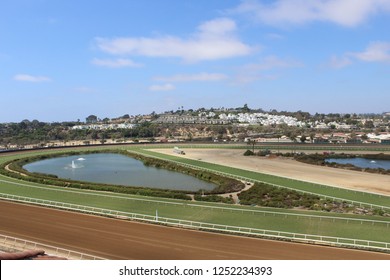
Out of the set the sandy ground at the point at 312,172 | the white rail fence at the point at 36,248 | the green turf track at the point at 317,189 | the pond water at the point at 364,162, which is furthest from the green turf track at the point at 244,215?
the pond water at the point at 364,162

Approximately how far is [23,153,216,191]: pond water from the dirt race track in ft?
60.3

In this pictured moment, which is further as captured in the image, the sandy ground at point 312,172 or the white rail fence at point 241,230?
the sandy ground at point 312,172

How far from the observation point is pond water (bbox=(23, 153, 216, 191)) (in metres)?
46.0

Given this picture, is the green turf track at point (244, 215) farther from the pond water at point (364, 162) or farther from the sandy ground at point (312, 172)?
the pond water at point (364, 162)

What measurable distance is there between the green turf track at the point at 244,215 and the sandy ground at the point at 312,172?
14.5 metres

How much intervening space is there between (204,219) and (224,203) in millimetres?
6538

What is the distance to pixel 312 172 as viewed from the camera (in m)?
51.6

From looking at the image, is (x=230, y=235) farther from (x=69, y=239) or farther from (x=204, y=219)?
(x=69, y=239)

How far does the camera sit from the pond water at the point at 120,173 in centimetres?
4597

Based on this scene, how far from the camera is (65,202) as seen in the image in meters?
32.9

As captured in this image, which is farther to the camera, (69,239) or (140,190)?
(140,190)

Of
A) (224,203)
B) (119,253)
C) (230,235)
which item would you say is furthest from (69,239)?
(224,203)

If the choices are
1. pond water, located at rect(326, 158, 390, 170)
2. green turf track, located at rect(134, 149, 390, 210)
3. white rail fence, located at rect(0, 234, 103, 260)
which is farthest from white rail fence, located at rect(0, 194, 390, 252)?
pond water, located at rect(326, 158, 390, 170)

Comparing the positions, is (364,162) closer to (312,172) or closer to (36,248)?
(312,172)
